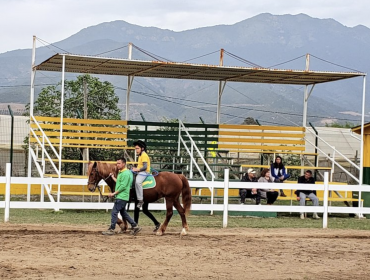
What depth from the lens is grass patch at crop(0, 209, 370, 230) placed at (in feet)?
61.0

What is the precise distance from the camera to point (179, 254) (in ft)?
43.3

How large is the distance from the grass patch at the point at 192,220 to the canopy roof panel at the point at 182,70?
176 inches

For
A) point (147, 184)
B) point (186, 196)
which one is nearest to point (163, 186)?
point (147, 184)

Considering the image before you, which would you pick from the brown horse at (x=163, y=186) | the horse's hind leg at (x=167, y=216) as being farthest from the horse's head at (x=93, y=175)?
the horse's hind leg at (x=167, y=216)

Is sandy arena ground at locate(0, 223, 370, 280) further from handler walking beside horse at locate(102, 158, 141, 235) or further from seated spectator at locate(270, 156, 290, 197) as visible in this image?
seated spectator at locate(270, 156, 290, 197)

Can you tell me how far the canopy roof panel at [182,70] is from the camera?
2277 centimetres

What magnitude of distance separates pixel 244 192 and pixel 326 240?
636 centimetres

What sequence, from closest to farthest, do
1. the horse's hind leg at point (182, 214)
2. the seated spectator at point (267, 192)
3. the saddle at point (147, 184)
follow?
the horse's hind leg at point (182, 214), the saddle at point (147, 184), the seated spectator at point (267, 192)

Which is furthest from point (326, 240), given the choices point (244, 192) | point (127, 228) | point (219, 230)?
point (244, 192)

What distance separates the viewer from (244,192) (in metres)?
22.3

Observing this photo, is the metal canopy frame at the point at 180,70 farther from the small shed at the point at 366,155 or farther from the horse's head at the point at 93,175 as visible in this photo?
the horse's head at the point at 93,175

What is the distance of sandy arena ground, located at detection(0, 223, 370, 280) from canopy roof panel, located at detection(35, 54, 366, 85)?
286 inches

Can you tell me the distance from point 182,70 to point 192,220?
22.2 feet

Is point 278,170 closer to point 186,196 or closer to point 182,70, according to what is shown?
point 182,70
